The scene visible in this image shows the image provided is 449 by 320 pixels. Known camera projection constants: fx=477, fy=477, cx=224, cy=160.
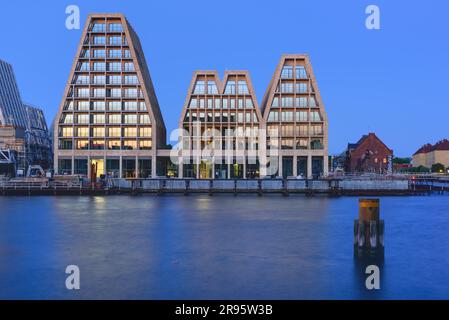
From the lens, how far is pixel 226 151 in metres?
113

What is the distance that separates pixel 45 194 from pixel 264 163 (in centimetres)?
5330

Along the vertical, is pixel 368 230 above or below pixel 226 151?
below

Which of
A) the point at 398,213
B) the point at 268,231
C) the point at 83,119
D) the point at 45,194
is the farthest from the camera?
the point at 83,119

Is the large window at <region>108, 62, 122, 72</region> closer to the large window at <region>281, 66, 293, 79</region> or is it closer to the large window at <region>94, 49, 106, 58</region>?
the large window at <region>94, 49, 106, 58</region>

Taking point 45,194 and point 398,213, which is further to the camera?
point 45,194

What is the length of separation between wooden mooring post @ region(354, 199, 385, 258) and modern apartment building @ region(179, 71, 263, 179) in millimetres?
91353

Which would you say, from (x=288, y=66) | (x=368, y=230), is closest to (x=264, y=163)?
(x=288, y=66)

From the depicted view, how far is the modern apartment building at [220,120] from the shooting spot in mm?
113625

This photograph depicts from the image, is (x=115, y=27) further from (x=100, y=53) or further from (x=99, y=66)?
(x=99, y=66)

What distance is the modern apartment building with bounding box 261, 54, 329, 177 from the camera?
376ft

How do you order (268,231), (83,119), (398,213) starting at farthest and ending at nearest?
(83,119), (398,213), (268,231)

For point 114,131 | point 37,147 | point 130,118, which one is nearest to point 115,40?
point 130,118

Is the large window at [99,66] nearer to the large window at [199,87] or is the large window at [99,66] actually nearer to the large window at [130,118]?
the large window at [130,118]
